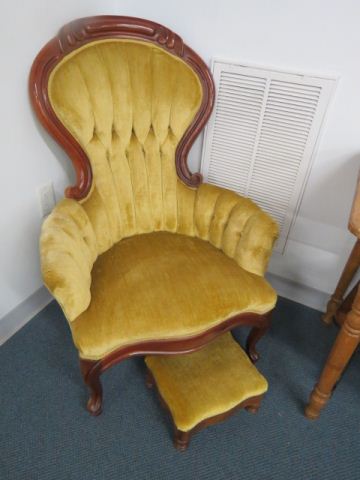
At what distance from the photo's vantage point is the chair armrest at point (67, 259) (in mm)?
884

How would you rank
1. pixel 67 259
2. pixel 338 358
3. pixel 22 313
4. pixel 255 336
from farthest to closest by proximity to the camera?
pixel 22 313
pixel 255 336
pixel 338 358
pixel 67 259

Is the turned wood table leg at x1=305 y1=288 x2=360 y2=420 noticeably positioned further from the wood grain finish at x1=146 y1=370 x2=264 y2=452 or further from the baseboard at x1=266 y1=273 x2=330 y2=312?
the baseboard at x1=266 y1=273 x2=330 y2=312

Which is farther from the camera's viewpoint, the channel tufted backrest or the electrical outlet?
the electrical outlet

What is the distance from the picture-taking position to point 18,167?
117cm

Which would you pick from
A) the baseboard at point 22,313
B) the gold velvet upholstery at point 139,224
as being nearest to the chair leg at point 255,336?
the gold velvet upholstery at point 139,224

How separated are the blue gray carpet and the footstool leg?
0.02 m

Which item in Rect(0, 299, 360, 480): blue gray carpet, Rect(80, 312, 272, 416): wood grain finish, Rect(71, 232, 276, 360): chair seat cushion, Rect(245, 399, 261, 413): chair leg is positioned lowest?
Rect(0, 299, 360, 480): blue gray carpet

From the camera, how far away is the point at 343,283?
1.42m

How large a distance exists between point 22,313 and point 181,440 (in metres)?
0.82

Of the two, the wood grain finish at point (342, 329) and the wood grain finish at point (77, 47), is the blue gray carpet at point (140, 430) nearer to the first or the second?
the wood grain finish at point (342, 329)

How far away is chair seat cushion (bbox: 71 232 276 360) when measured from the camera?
0.93m

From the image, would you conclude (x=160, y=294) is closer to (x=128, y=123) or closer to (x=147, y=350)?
(x=147, y=350)

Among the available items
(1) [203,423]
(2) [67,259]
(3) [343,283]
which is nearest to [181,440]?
(1) [203,423]

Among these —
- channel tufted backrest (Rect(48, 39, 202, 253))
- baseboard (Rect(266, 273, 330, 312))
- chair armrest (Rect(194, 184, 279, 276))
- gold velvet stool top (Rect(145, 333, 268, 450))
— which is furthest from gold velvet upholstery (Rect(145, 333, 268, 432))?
baseboard (Rect(266, 273, 330, 312))
